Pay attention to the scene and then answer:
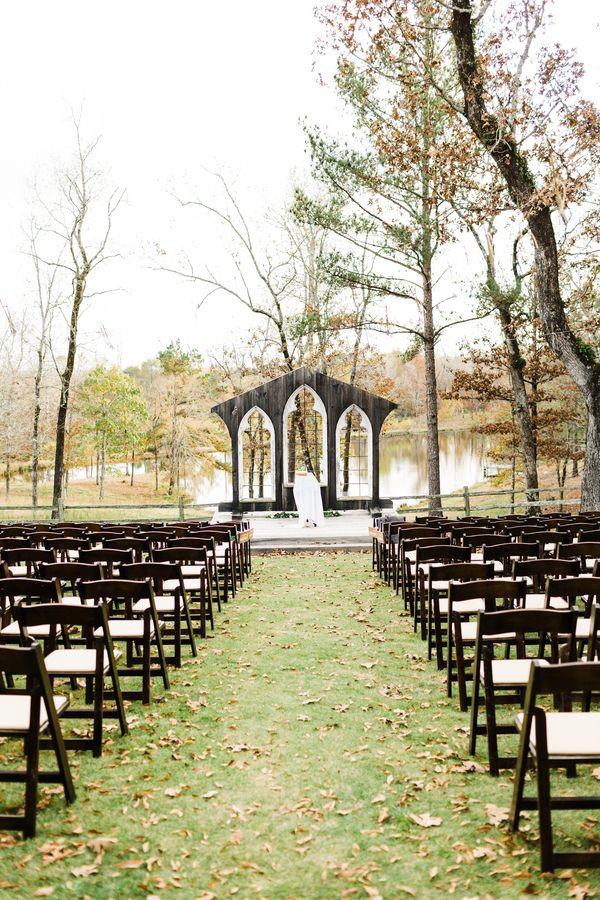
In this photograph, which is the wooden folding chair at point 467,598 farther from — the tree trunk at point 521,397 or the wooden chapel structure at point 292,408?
the tree trunk at point 521,397

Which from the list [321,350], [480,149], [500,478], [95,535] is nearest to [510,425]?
[500,478]

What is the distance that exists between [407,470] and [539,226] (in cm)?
3575

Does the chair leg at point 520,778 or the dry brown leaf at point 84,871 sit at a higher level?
the chair leg at point 520,778

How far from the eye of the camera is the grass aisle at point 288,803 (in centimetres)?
316

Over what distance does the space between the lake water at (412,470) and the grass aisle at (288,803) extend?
31541 millimetres

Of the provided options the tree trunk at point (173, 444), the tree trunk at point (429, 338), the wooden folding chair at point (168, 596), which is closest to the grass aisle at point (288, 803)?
the wooden folding chair at point (168, 596)

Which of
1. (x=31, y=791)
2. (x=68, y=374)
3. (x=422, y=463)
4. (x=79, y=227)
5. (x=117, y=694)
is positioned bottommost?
(x=31, y=791)

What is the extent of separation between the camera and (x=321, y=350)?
28219 millimetres

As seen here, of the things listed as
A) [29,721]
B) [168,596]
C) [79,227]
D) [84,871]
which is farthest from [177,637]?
[79,227]

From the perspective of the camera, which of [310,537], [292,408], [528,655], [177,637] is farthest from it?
[292,408]

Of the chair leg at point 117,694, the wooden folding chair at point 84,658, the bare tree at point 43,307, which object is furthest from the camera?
the bare tree at point 43,307

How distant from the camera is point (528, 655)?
6598 millimetres

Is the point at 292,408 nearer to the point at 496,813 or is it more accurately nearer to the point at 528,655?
the point at 528,655

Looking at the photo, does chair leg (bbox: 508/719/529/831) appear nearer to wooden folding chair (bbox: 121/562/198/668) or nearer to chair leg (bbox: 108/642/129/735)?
chair leg (bbox: 108/642/129/735)
